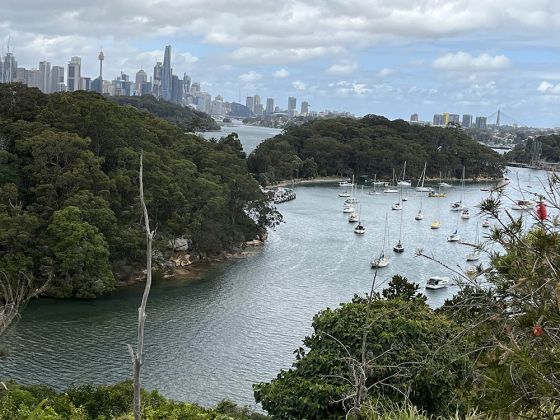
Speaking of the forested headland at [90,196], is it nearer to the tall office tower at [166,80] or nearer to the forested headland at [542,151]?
the forested headland at [542,151]

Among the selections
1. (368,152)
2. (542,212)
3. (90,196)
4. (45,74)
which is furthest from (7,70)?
(542,212)

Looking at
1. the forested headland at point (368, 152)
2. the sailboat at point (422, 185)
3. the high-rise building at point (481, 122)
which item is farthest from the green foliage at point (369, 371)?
the high-rise building at point (481, 122)

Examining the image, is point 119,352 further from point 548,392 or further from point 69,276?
point 548,392

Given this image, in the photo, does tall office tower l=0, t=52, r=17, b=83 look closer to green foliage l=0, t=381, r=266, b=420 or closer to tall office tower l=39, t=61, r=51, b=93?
tall office tower l=39, t=61, r=51, b=93

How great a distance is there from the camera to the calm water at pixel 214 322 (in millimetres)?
11062

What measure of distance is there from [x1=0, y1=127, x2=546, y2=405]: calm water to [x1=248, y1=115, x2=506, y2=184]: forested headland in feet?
62.7

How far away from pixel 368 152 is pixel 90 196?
30.6 metres

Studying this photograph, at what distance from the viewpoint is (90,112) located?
19.2 metres

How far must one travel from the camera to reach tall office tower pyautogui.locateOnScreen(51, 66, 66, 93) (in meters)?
87.4

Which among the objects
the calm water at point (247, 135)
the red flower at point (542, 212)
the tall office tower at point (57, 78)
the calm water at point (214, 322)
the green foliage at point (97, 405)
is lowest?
the calm water at point (214, 322)

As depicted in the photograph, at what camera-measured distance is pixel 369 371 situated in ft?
21.3

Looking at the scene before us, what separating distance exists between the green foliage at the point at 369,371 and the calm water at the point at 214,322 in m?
0.75

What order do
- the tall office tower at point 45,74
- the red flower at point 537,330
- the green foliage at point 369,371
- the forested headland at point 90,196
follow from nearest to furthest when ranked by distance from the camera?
1. the red flower at point 537,330
2. the green foliage at point 369,371
3. the forested headland at point 90,196
4. the tall office tower at point 45,74

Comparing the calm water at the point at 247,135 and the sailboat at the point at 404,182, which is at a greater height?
the calm water at the point at 247,135
